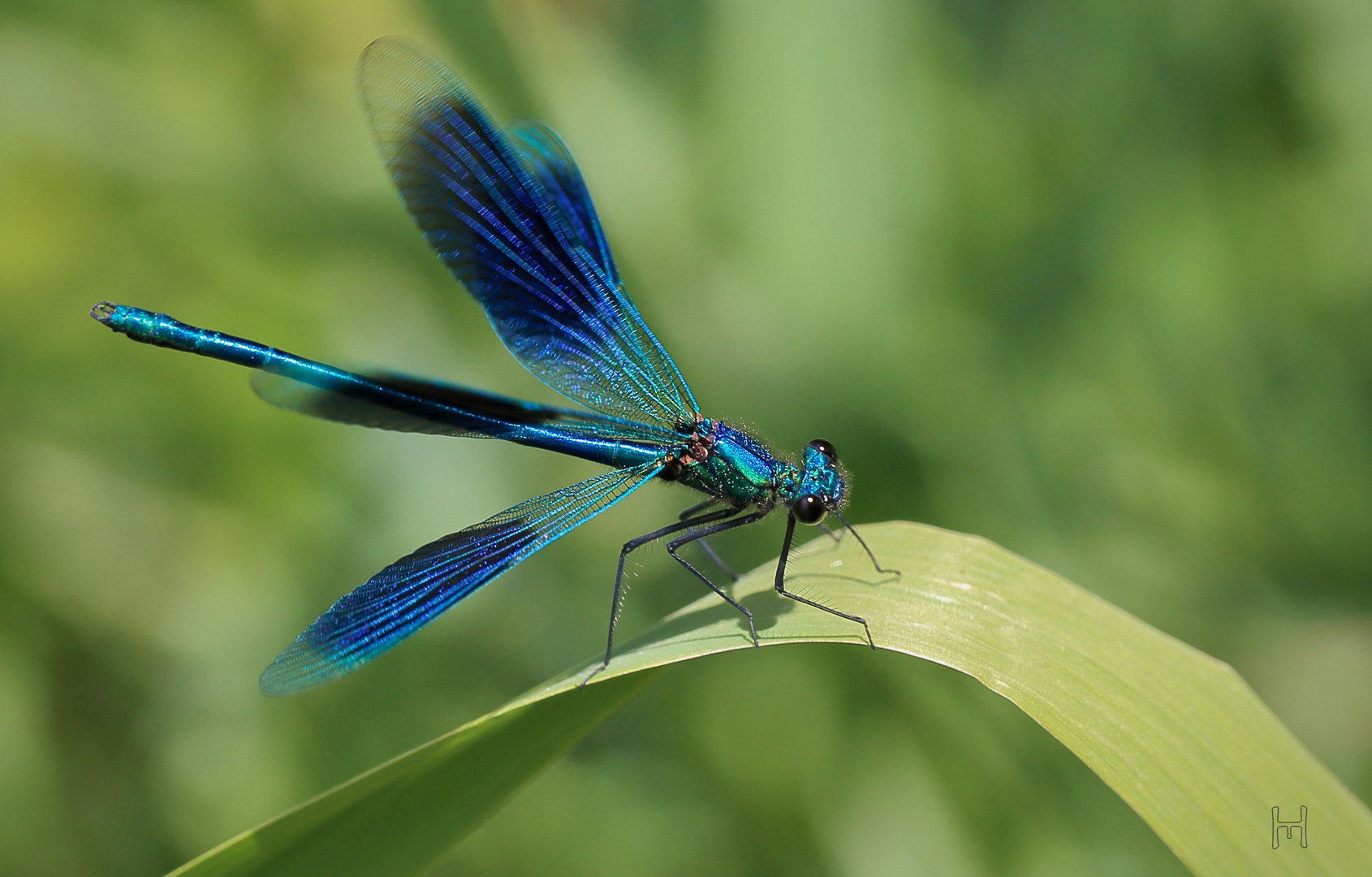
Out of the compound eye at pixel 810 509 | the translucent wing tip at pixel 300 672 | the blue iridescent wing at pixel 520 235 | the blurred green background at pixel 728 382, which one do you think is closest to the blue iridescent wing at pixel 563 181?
the blue iridescent wing at pixel 520 235

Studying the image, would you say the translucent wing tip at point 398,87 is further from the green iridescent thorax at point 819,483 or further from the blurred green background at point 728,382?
the green iridescent thorax at point 819,483

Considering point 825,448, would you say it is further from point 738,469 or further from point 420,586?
point 420,586

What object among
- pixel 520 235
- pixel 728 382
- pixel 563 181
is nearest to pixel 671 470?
pixel 728 382

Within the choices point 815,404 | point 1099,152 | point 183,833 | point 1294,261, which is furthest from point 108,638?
point 1294,261

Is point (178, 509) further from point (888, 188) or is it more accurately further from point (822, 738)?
point (888, 188)

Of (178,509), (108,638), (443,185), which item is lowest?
(108,638)

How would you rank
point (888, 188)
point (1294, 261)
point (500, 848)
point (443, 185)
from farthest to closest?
point (888, 188)
point (1294, 261)
point (500, 848)
point (443, 185)
